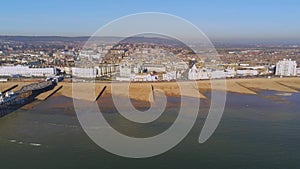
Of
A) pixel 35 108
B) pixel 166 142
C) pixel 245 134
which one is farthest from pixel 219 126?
pixel 35 108

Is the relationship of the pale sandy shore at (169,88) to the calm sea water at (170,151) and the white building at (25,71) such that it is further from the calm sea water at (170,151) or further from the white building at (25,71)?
the white building at (25,71)

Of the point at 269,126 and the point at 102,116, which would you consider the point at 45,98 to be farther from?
the point at 269,126

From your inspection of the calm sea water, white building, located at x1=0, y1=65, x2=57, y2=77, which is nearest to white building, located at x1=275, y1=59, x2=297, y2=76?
the calm sea water

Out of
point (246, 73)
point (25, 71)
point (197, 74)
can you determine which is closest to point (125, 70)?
point (197, 74)

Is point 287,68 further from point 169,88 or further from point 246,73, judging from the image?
point 169,88

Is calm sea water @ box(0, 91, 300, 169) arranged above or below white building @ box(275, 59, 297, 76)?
below

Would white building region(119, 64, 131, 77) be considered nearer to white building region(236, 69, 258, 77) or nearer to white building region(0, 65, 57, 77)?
white building region(0, 65, 57, 77)
